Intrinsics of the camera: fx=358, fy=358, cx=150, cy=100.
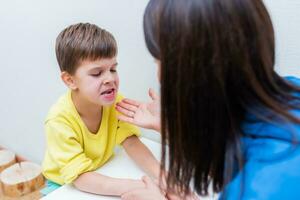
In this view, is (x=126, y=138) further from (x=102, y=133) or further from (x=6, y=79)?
(x=6, y=79)

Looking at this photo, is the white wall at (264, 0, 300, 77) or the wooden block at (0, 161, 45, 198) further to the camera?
the wooden block at (0, 161, 45, 198)

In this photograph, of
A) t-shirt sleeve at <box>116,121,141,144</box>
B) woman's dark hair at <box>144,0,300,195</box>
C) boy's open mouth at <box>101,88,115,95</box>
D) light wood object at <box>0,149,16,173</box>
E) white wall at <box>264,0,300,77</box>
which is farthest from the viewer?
light wood object at <box>0,149,16,173</box>

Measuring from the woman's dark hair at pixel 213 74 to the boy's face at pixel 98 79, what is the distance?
1.08 ft

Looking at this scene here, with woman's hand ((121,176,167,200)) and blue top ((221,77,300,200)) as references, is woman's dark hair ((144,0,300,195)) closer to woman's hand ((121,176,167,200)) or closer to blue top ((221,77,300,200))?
blue top ((221,77,300,200))

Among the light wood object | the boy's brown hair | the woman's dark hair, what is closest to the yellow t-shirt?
the boy's brown hair

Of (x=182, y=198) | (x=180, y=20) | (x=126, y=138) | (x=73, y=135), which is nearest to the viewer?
(x=180, y=20)

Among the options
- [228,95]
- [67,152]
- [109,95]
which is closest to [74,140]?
[67,152]

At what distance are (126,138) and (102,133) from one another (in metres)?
0.07

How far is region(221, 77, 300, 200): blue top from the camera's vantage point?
46cm

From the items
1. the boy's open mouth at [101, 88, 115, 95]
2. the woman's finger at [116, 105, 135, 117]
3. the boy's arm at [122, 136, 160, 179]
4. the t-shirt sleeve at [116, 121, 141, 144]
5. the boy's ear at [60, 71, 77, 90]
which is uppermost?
the boy's ear at [60, 71, 77, 90]

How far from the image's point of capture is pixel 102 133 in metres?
0.93

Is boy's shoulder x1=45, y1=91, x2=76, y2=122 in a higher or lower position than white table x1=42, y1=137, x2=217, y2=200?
higher

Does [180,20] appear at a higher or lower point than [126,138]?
higher

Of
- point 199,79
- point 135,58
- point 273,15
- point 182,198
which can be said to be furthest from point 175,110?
point 135,58
